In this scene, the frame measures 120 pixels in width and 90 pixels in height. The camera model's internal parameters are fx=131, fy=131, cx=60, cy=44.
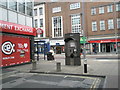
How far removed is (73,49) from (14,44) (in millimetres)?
Answer: 5456

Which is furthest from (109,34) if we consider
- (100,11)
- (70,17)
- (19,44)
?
(19,44)

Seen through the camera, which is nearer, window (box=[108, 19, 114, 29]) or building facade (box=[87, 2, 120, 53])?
building facade (box=[87, 2, 120, 53])

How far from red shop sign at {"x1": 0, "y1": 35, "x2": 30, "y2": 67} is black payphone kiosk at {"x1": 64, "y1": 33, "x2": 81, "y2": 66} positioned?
4.48 metres

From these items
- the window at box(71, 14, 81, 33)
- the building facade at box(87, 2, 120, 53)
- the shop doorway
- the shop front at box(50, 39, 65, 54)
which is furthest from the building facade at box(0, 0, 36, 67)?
the shop doorway

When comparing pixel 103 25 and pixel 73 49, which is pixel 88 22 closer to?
pixel 103 25

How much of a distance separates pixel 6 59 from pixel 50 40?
26576 millimetres

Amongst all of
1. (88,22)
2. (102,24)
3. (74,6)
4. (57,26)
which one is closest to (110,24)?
(102,24)

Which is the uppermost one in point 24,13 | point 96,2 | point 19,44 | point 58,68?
point 96,2

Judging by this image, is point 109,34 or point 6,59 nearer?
point 6,59

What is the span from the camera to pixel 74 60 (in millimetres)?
11773

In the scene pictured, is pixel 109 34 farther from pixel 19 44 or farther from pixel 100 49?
pixel 19 44

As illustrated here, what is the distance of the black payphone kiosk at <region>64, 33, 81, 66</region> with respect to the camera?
11750 millimetres

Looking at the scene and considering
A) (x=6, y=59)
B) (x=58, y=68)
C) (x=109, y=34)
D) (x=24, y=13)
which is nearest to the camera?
(x=58, y=68)

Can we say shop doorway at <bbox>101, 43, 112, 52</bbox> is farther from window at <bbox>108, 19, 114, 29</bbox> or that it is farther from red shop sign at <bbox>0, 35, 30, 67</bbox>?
red shop sign at <bbox>0, 35, 30, 67</bbox>
